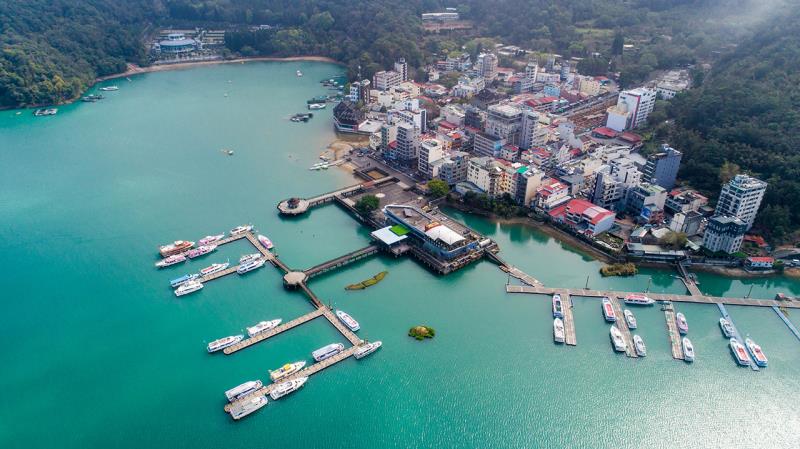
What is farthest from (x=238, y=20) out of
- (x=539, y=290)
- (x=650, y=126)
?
(x=539, y=290)

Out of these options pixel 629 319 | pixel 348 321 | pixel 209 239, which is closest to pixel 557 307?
pixel 629 319

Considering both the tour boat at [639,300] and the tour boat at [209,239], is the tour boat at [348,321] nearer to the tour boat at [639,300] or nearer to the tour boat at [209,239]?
the tour boat at [209,239]

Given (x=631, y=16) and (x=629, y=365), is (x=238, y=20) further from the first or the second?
(x=629, y=365)

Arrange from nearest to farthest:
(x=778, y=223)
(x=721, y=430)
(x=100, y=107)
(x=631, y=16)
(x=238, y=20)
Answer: (x=721, y=430)
(x=778, y=223)
(x=100, y=107)
(x=631, y=16)
(x=238, y=20)

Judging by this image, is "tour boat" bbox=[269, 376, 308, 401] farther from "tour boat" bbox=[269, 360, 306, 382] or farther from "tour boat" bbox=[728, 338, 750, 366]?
"tour boat" bbox=[728, 338, 750, 366]

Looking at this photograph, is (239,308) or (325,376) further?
(239,308)

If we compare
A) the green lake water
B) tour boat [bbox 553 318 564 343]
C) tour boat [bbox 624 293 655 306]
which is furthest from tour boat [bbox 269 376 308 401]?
tour boat [bbox 624 293 655 306]

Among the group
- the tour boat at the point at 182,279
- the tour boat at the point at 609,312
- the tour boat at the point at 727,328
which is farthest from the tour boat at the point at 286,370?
the tour boat at the point at 727,328
